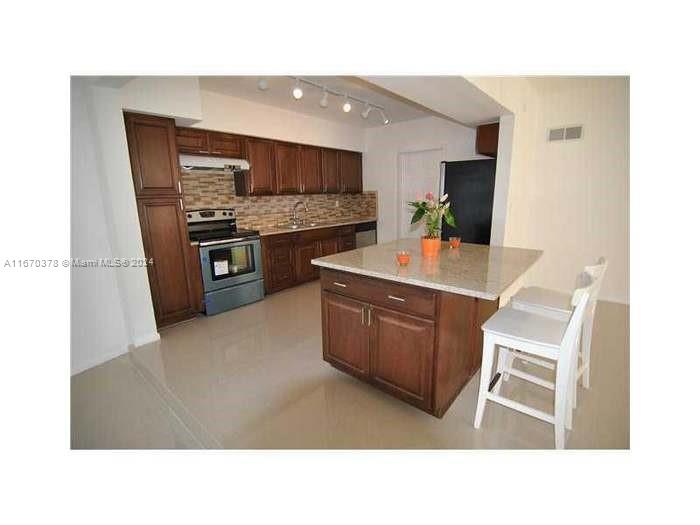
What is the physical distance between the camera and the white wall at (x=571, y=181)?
3.00 metres

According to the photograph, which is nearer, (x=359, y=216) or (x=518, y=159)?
(x=518, y=159)

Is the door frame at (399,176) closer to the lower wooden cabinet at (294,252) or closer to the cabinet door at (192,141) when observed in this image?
the lower wooden cabinet at (294,252)

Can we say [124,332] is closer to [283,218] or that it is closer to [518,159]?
[283,218]

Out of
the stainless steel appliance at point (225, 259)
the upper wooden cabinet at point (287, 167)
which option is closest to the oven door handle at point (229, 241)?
the stainless steel appliance at point (225, 259)

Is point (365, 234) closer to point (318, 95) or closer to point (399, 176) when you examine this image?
point (399, 176)

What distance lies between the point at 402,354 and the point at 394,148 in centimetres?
403

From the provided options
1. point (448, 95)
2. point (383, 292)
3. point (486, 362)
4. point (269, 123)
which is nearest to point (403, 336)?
point (383, 292)

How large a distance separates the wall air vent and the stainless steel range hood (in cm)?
340

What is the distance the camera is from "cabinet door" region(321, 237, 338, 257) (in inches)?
173

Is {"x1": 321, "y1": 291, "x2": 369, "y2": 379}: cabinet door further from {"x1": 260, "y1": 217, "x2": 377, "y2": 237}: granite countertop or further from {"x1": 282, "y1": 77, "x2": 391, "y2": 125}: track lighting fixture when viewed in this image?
{"x1": 260, "y1": 217, "x2": 377, "y2": 237}: granite countertop
